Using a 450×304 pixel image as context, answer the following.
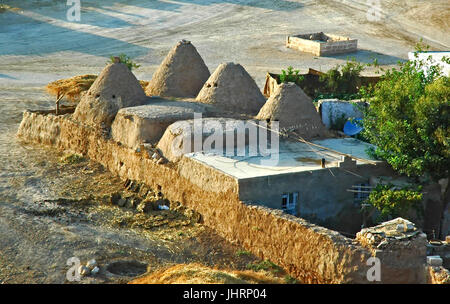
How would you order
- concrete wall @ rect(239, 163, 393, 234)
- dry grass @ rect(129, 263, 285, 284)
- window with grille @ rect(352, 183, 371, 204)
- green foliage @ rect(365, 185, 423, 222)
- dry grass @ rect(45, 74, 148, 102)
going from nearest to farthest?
dry grass @ rect(129, 263, 285, 284)
green foliage @ rect(365, 185, 423, 222)
concrete wall @ rect(239, 163, 393, 234)
window with grille @ rect(352, 183, 371, 204)
dry grass @ rect(45, 74, 148, 102)

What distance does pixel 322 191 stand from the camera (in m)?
23.0

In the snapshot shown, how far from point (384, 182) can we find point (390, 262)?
17.8 ft

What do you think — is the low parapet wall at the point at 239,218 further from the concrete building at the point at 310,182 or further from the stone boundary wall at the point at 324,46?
the stone boundary wall at the point at 324,46

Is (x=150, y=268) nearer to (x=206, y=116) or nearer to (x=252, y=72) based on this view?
(x=206, y=116)

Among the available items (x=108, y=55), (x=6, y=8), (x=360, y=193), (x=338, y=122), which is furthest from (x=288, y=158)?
(x=6, y=8)

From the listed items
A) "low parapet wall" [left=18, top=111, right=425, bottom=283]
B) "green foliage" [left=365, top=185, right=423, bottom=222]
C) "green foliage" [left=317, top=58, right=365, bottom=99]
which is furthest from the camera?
"green foliage" [left=317, top=58, right=365, bottom=99]

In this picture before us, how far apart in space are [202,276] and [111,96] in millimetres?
12126

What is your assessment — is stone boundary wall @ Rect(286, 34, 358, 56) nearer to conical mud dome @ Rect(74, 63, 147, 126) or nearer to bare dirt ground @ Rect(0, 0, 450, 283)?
bare dirt ground @ Rect(0, 0, 450, 283)

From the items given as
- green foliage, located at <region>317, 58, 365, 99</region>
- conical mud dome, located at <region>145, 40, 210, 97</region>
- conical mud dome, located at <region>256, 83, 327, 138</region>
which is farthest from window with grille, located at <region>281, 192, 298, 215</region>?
green foliage, located at <region>317, 58, 365, 99</region>

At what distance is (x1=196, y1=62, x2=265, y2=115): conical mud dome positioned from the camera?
28609mm

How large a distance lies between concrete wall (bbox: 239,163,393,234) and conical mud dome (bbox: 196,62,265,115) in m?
6.27

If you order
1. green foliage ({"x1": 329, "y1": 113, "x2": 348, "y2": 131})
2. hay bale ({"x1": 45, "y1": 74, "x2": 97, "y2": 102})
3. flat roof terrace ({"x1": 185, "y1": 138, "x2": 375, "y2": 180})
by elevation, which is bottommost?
hay bale ({"x1": 45, "y1": 74, "x2": 97, "y2": 102})

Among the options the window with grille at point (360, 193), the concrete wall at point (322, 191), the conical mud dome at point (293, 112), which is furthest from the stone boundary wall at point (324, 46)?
the window with grille at point (360, 193)
